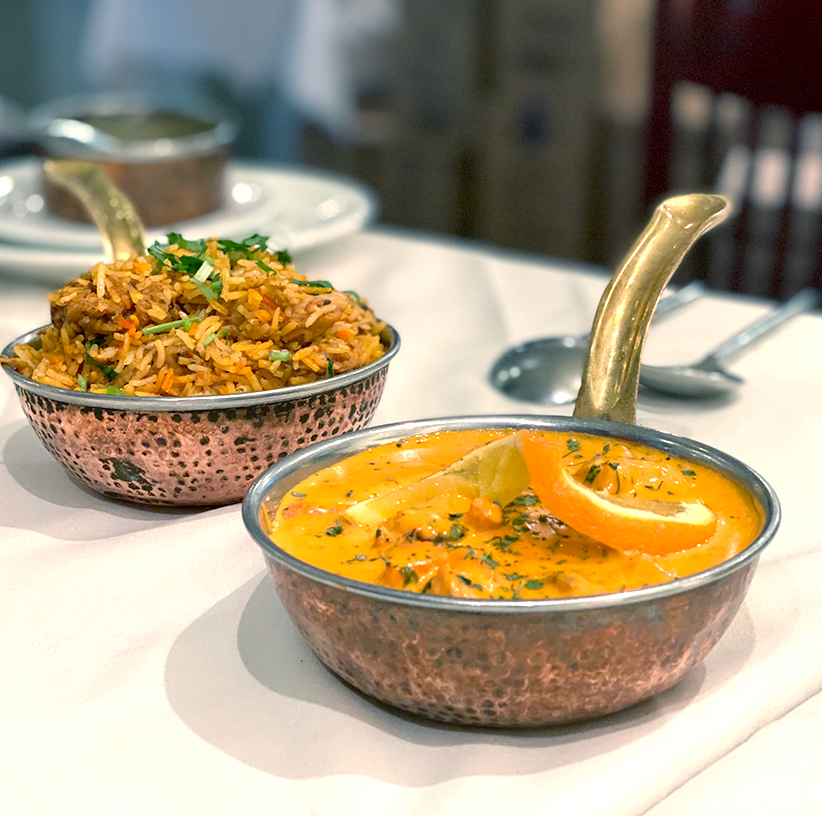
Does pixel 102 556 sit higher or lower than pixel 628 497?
lower

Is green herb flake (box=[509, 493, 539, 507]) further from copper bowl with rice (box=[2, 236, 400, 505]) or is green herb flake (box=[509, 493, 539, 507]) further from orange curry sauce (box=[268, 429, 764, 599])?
copper bowl with rice (box=[2, 236, 400, 505])

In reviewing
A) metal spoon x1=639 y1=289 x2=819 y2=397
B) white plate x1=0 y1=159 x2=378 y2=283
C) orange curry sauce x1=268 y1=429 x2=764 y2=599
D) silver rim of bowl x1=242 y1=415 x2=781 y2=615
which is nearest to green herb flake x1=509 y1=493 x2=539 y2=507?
orange curry sauce x1=268 y1=429 x2=764 y2=599

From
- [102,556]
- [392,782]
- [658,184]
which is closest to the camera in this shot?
[392,782]

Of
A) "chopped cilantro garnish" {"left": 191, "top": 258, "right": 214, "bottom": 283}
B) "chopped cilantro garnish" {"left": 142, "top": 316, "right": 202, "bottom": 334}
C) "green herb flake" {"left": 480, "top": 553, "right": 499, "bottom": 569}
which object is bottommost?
"green herb flake" {"left": 480, "top": 553, "right": 499, "bottom": 569}

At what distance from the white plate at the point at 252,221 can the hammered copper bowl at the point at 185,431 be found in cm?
76

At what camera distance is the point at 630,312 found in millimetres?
1004

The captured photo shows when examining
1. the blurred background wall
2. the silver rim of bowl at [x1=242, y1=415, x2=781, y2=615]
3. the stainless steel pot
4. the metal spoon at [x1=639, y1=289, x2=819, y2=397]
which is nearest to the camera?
the silver rim of bowl at [x1=242, y1=415, x2=781, y2=615]

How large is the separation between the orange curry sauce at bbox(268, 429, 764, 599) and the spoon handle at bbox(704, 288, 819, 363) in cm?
58

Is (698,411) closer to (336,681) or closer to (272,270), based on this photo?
(272,270)

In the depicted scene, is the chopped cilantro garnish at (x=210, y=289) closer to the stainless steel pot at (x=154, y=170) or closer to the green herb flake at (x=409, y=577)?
the green herb flake at (x=409, y=577)

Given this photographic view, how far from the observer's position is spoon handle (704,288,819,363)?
1.42m

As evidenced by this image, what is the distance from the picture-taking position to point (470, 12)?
3.66 m

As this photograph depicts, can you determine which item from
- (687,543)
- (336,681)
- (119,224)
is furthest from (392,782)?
(119,224)

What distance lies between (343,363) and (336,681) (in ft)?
1.15
